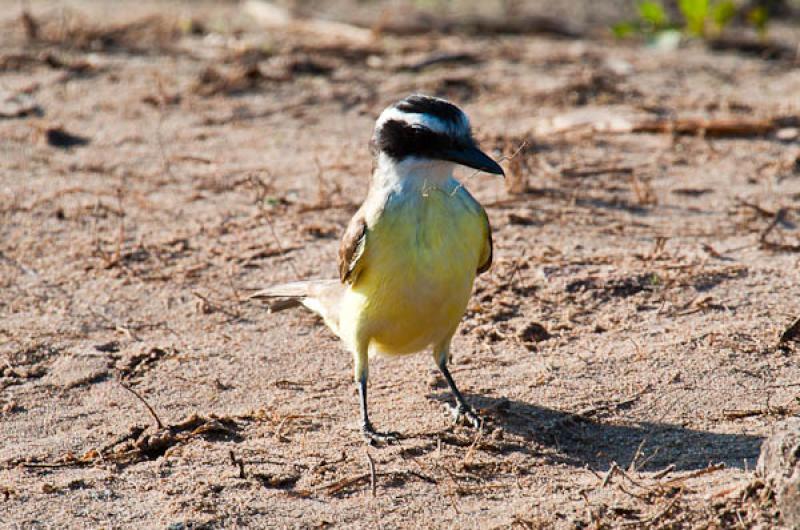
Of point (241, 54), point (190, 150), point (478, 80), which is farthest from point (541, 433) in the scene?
point (241, 54)

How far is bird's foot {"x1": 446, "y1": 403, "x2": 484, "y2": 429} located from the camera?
6270 millimetres

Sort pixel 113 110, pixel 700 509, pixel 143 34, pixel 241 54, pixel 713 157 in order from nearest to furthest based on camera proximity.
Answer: pixel 700 509 → pixel 713 157 → pixel 113 110 → pixel 241 54 → pixel 143 34

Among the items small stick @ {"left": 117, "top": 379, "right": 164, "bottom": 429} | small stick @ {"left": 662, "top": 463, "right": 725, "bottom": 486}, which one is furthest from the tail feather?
small stick @ {"left": 662, "top": 463, "right": 725, "bottom": 486}

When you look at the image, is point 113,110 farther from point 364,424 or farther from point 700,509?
point 700,509

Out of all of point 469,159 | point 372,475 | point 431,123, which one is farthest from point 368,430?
point 431,123

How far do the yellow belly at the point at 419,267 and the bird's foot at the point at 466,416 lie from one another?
1.44ft

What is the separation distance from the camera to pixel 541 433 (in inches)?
243

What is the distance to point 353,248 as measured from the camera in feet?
20.3

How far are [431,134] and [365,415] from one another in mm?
1508

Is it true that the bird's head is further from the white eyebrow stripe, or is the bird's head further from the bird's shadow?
the bird's shadow

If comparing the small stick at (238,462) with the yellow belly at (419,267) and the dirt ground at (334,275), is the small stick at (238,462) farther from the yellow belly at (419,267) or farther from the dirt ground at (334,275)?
the yellow belly at (419,267)

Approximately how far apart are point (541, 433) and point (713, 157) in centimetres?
457

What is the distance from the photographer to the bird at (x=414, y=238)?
5.98m

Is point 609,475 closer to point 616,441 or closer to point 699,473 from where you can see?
point 699,473
